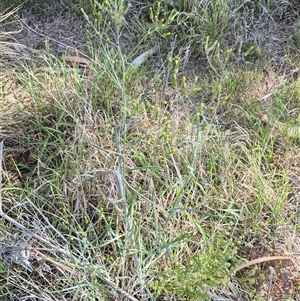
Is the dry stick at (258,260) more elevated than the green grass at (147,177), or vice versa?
the green grass at (147,177)

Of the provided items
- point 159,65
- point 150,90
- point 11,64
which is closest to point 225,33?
point 159,65

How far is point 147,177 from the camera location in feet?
6.14

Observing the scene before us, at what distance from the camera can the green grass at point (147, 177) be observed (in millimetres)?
1652

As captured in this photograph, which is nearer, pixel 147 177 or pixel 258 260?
pixel 258 260

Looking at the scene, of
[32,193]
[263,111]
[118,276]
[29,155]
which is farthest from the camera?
[263,111]

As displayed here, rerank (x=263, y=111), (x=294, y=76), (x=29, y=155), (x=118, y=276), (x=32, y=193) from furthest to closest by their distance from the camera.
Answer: (x=294, y=76) → (x=263, y=111) → (x=29, y=155) → (x=32, y=193) → (x=118, y=276)

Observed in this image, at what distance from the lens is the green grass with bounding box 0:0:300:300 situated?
1.65 metres

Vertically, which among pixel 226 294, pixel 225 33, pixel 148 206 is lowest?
pixel 226 294

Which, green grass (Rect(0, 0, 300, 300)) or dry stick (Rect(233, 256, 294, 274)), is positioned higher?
green grass (Rect(0, 0, 300, 300))

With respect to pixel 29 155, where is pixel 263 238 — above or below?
below

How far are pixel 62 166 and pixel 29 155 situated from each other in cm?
20

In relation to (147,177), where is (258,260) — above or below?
below

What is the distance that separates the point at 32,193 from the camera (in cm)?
183

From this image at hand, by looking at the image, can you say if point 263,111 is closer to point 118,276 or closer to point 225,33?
point 225,33
